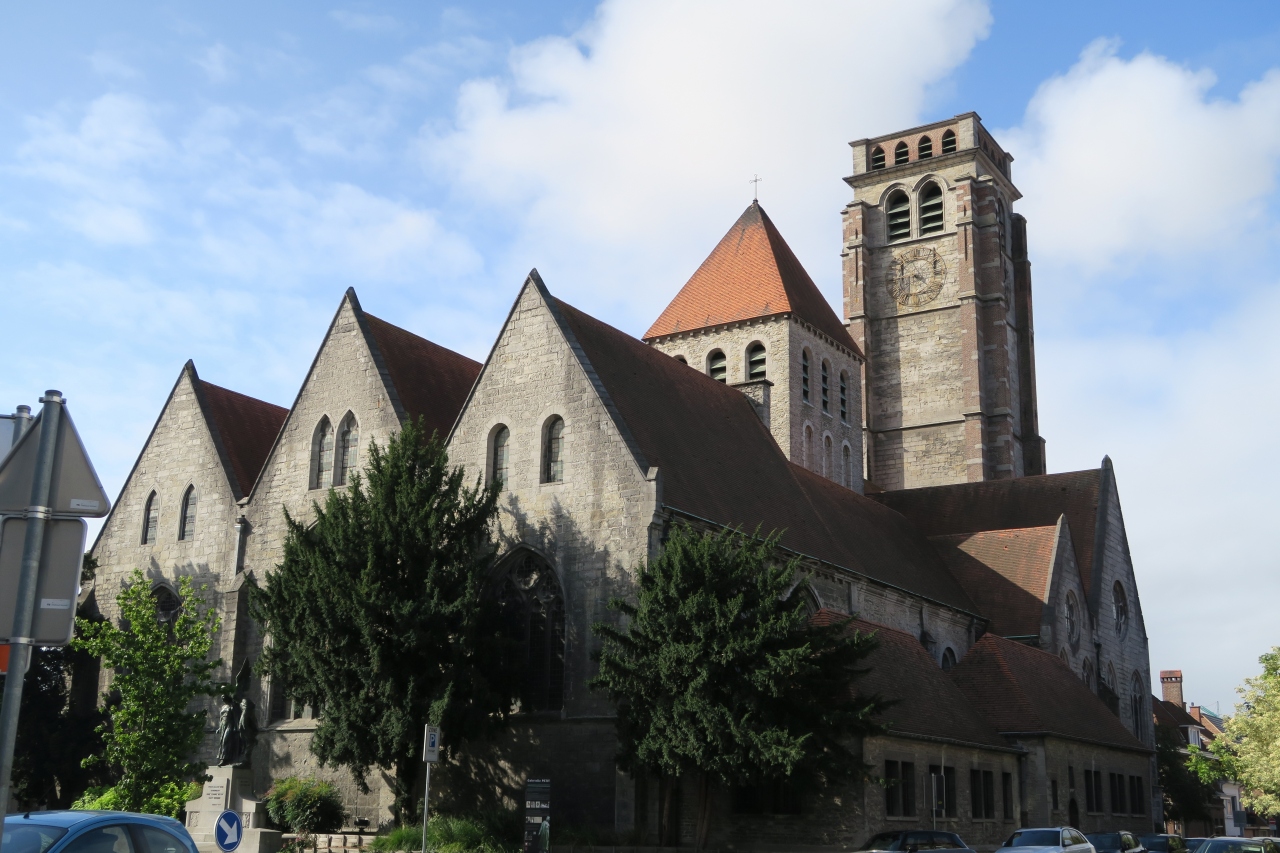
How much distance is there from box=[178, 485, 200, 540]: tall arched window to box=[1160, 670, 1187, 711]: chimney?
6247 centimetres

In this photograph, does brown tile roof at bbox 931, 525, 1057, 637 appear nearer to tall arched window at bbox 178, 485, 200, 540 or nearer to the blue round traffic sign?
tall arched window at bbox 178, 485, 200, 540

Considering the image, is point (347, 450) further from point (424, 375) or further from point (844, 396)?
point (844, 396)

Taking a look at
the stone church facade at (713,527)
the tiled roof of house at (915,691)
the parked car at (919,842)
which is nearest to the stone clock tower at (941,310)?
the stone church facade at (713,527)

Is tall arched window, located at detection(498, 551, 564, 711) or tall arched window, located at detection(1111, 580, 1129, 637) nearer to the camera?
tall arched window, located at detection(498, 551, 564, 711)

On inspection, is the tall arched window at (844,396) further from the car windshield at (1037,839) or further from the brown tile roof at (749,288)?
the car windshield at (1037,839)

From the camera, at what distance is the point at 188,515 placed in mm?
32438

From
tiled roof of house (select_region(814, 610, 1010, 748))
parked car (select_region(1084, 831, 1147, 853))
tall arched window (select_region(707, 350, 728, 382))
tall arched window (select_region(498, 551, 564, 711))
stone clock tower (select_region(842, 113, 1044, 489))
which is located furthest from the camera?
stone clock tower (select_region(842, 113, 1044, 489))

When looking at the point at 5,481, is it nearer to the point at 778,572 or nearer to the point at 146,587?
the point at 778,572

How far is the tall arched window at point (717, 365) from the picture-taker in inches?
1789

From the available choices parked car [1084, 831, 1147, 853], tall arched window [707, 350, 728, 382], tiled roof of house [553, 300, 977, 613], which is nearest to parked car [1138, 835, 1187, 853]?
parked car [1084, 831, 1147, 853]

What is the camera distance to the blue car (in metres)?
7.98

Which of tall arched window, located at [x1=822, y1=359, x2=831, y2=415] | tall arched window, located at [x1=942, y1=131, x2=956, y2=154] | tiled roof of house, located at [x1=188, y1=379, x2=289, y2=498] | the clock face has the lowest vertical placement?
tiled roof of house, located at [x1=188, y1=379, x2=289, y2=498]

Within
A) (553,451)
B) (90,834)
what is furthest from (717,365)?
(90,834)

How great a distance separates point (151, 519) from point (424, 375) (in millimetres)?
7974
